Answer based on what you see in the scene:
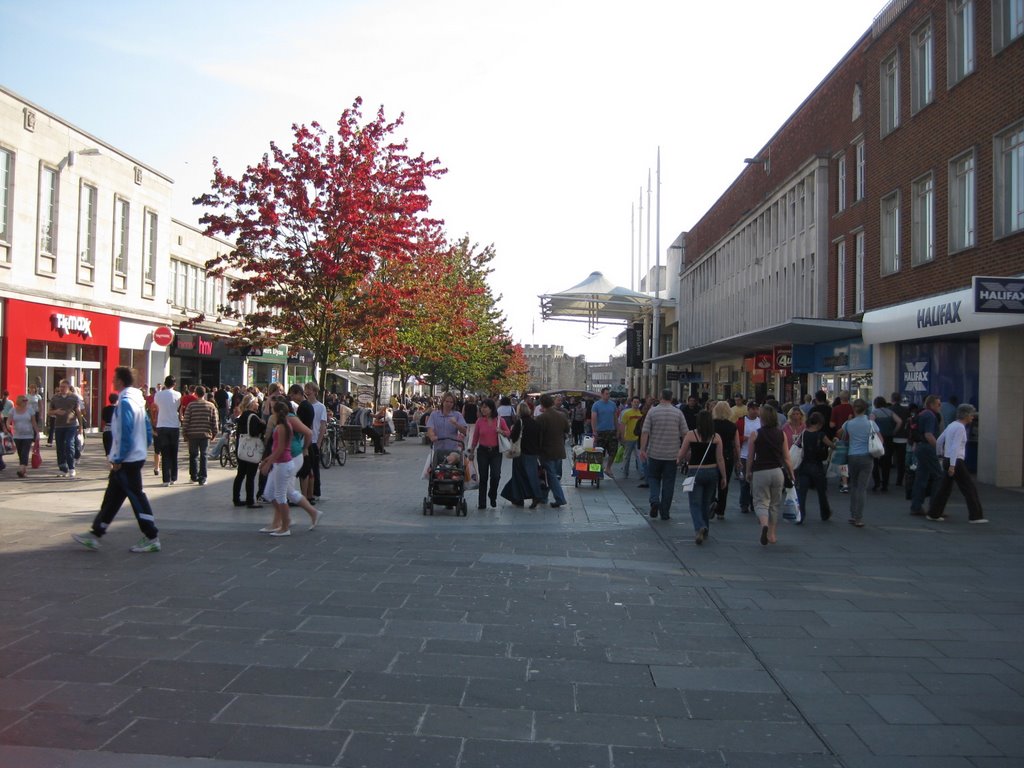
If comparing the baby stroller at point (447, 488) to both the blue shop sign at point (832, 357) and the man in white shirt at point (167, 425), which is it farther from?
the blue shop sign at point (832, 357)

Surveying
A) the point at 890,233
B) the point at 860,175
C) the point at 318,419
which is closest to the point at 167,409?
the point at 318,419

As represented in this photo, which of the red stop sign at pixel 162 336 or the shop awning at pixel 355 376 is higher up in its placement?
the red stop sign at pixel 162 336

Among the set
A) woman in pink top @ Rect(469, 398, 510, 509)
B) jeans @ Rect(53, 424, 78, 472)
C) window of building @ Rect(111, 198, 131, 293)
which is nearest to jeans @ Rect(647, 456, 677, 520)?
woman in pink top @ Rect(469, 398, 510, 509)

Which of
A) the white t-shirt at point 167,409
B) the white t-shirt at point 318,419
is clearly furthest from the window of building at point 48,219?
the white t-shirt at point 318,419

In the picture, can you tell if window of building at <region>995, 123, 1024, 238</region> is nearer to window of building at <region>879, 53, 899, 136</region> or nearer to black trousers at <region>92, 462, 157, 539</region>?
window of building at <region>879, 53, 899, 136</region>

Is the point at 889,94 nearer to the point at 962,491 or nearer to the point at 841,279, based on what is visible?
the point at 841,279

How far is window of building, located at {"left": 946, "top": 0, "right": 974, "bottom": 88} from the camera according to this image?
739 inches

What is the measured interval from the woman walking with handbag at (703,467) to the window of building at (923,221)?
11656mm

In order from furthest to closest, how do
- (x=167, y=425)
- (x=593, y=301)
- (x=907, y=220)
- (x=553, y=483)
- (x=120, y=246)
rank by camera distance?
(x=593, y=301), (x=120, y=246), (x=907, y=220), (x=167, y=425), (x=553, y=483)

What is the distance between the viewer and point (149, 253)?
33688 millimetres

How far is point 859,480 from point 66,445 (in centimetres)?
1297

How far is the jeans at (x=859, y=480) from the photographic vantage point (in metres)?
12.8

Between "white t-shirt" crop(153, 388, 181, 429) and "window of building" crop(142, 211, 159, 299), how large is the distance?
1852 cm

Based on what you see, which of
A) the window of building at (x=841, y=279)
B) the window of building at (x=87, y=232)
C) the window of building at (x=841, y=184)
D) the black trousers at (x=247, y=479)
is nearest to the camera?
the black trousers at (x=247, y=479)
